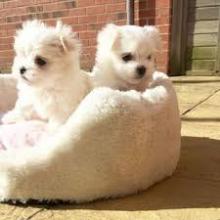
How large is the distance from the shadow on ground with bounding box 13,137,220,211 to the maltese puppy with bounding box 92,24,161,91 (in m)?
0.53

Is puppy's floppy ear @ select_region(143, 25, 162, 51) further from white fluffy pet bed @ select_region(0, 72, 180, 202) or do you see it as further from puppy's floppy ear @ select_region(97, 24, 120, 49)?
white fluffy pet bed @ select_region(0, 72, 180, 202)

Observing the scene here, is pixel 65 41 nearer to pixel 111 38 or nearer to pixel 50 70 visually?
pixel 50 70

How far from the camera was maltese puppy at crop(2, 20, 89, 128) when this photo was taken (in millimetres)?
2369

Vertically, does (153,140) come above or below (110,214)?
above

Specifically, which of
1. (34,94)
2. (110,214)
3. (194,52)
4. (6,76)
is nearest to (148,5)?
(194,52)

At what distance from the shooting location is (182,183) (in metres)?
2.17

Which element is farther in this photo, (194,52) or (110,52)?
(194,52)

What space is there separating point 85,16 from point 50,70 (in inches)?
145

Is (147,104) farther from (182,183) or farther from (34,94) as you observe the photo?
(34,94)

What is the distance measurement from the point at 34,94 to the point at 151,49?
0.72 metres

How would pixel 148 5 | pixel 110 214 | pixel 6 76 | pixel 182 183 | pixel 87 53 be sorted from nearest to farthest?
1. pixel 110 214
2. pixel 182 183
3. pixel 6 76
4. pixel 148 5
5. pixel 87 53

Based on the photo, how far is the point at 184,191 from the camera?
2.07m

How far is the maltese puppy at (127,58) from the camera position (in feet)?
8.54

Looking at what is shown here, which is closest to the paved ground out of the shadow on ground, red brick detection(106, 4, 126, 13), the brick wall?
the shadow on ground
